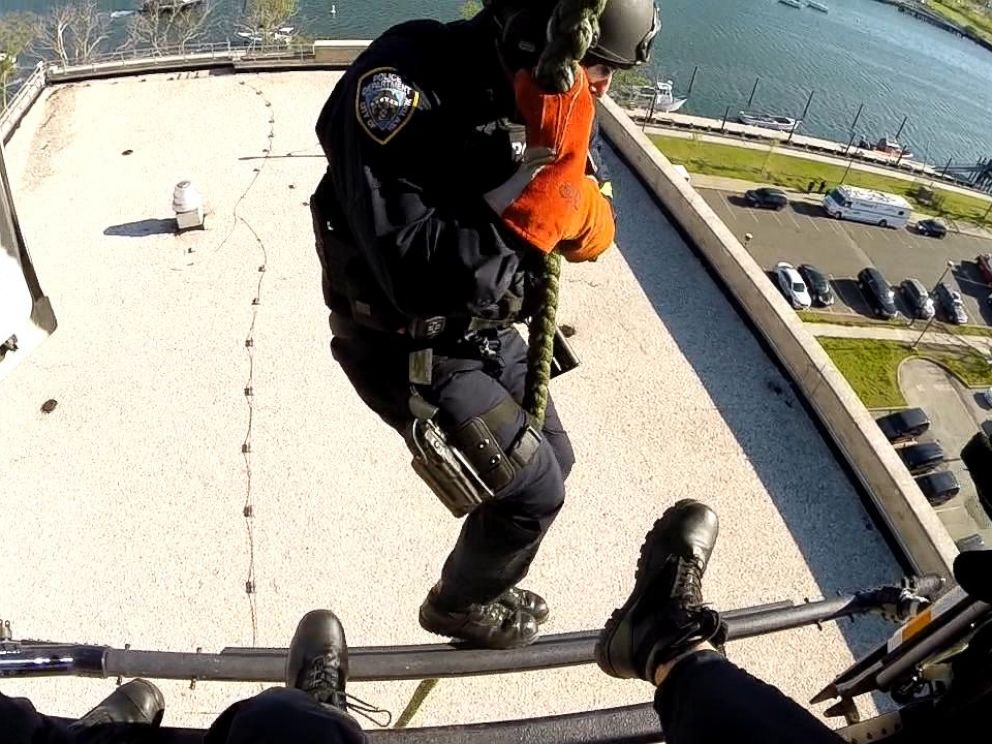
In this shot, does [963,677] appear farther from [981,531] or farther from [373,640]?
[981,531]

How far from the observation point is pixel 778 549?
232 inches

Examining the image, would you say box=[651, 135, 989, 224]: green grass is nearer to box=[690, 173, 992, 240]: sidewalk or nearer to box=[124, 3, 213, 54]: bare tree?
box=[690, 173, 992, 240]: sidewalk

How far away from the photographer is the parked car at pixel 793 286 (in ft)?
78.9

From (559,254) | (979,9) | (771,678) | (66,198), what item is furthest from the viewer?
(979,9)

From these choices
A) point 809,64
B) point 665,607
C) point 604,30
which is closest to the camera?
point 604,30

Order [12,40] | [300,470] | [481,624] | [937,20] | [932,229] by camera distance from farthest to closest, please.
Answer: [937,20] < [932,229] < [12,40] < [300,470] < [481,624]

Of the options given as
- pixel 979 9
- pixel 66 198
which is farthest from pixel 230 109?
pixel 979 9

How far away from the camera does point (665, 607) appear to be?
3064 mm

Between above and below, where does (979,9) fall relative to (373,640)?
above

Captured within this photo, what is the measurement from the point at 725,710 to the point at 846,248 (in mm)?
29646

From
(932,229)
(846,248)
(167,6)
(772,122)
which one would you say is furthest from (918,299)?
(167,6)

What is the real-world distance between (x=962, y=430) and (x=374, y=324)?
77.5ft

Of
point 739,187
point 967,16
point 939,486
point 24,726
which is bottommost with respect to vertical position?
point 939,486

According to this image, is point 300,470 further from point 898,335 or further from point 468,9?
point 468,9
